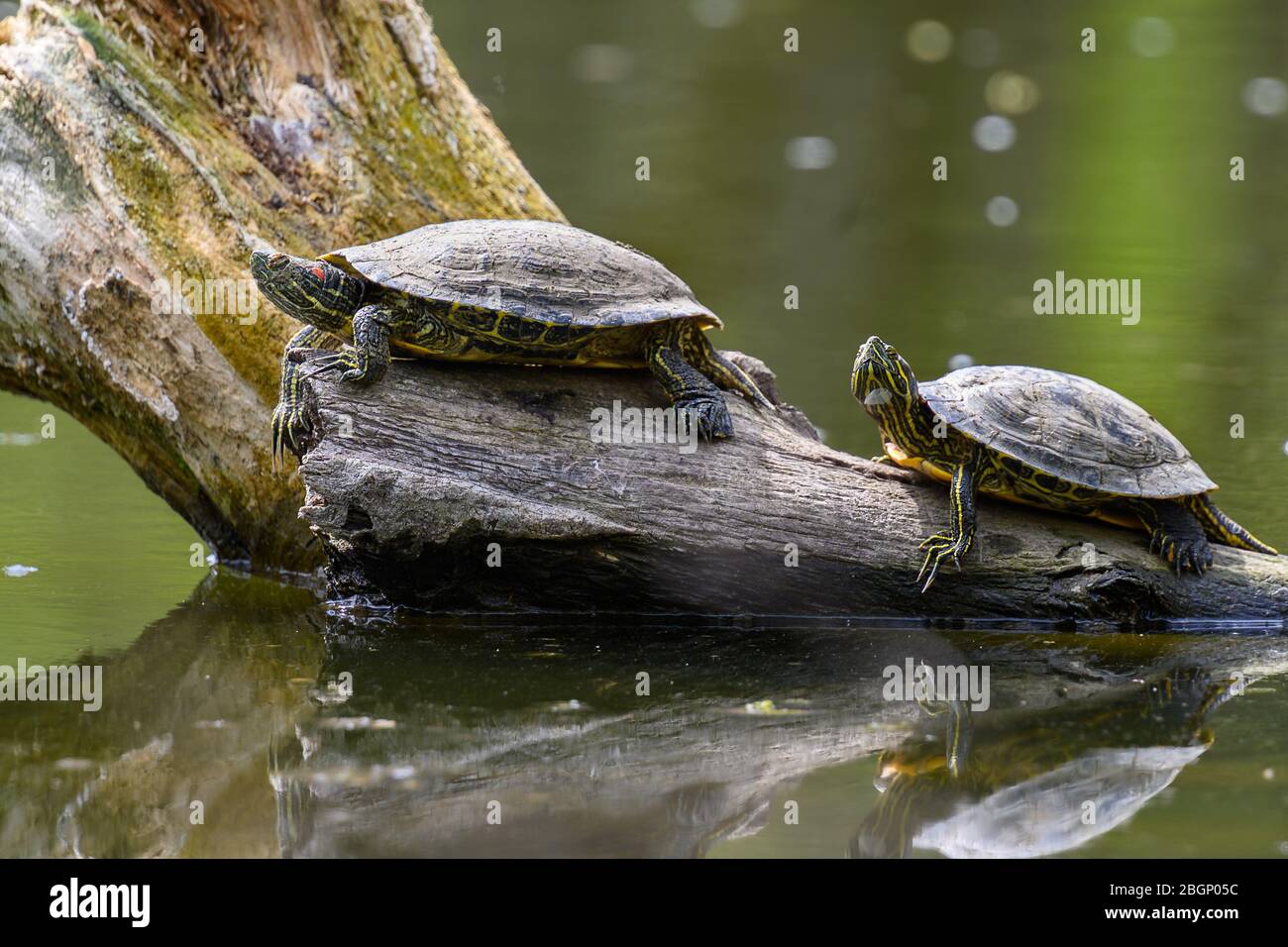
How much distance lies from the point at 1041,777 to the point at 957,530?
126 cm

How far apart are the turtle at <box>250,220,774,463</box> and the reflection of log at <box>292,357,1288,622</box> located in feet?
0.39

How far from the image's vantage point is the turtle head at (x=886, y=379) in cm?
506

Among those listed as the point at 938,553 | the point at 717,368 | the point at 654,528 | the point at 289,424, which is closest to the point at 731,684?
the point at 654,528

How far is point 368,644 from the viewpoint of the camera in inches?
198

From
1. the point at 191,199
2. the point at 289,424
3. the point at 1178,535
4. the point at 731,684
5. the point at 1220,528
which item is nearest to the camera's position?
the point at 731,684

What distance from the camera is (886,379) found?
5062 millimetres

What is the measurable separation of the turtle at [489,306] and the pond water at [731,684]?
92 centimetres

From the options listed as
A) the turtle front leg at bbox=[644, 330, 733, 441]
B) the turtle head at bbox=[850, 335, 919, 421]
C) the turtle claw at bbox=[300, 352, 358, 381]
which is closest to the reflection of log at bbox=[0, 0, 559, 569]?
the turtle claw at bbox=[300, 352, 358, 381]

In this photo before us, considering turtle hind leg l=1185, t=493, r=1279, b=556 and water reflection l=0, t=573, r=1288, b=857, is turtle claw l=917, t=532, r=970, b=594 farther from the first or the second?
turtle hind leg l=1185, t=493, r=1279, b=556

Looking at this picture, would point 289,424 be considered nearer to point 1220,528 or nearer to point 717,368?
point 717,368

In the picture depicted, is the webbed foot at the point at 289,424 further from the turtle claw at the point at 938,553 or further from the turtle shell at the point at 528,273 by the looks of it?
the turtle claw at the point at 938,553

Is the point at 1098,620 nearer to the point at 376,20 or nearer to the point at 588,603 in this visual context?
the point at 588,603

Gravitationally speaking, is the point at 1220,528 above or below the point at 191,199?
below

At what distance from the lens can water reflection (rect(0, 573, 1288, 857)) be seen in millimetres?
3611
